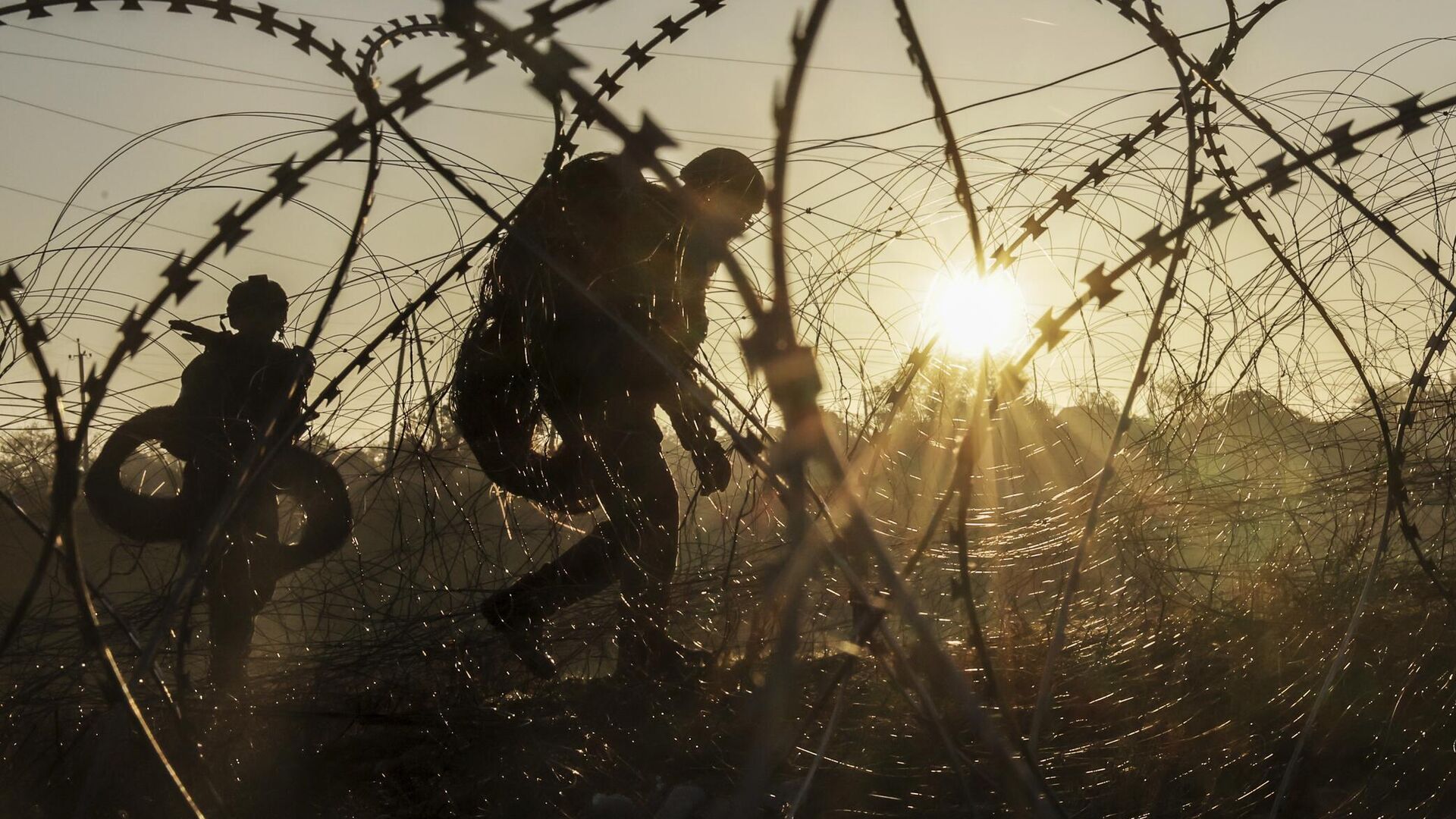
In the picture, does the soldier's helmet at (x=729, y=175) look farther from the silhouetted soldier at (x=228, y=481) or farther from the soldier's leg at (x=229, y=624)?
the soldier's leg at (x=229, y=624)

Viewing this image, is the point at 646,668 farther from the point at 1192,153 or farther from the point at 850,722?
the point at 1192,153

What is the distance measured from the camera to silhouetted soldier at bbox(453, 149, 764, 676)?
298 cm

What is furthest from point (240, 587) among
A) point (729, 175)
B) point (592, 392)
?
point (729, 175)

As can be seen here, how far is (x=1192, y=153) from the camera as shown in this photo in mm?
1963

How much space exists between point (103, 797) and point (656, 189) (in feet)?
6.61

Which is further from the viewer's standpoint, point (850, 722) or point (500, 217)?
point (850, 722)

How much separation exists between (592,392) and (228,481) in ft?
3.24

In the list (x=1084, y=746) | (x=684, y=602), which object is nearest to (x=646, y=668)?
(x=684, y=602)

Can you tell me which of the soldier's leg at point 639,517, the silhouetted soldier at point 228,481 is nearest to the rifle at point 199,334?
the silhouetted soldier at point 228,481

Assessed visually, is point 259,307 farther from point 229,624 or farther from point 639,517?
point 639,517

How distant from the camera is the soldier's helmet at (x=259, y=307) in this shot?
11.7ft

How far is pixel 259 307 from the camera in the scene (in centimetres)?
344

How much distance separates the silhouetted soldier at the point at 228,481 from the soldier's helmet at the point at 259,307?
141 millimetres

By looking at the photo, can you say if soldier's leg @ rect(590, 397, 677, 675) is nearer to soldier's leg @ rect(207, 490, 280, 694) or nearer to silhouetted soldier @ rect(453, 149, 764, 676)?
silhouetted soldier @ rect(453, 149, 764, 676)
